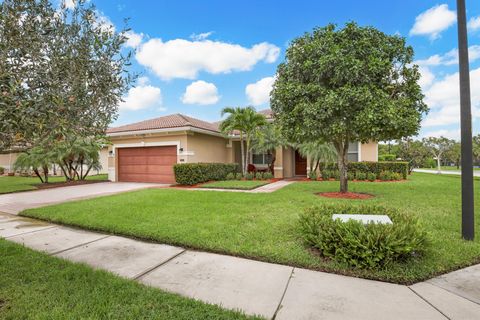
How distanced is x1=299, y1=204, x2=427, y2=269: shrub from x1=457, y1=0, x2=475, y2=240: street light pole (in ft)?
3.83

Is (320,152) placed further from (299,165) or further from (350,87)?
(350,87)

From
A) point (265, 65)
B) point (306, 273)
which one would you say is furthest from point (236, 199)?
point (265, 65)

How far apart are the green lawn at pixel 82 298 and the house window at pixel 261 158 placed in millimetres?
14912

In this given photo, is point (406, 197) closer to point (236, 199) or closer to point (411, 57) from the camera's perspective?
point (411, 57)

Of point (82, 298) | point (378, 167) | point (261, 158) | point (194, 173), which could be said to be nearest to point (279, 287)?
point (82, 298)

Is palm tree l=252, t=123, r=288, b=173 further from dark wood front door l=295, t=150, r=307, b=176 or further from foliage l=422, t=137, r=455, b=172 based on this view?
foliage l=422, t=137, r=455, b=172

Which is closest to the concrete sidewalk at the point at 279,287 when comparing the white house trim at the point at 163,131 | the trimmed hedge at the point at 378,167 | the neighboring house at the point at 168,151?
the white house trim at the point at 163,131

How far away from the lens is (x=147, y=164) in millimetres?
15633

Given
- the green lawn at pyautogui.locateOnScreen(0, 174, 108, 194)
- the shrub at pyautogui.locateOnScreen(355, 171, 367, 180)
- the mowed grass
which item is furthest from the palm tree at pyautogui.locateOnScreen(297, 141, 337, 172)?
the green lawn at pyautogui.locateOnScreen(0, 174, 108, 194)

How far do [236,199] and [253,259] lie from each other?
15.4ft

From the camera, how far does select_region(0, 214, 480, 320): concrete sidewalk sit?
256cm

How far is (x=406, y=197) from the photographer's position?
8445 millimetres

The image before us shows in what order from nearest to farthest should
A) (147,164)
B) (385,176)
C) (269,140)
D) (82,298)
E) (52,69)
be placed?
(82,298) < (52,69) < (385,176) < (269,140) < (147,164)

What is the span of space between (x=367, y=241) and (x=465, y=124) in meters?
2.91
